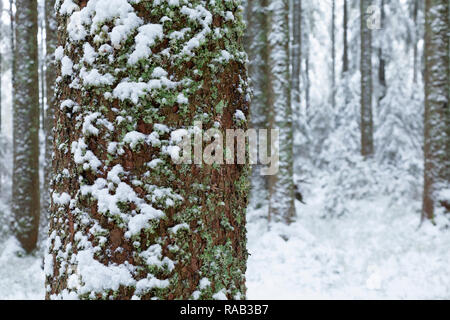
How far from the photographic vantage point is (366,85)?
43.1 feet

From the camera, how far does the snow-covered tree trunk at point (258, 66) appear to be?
10891mm

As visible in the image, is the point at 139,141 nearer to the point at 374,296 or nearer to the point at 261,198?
the point at 374,296

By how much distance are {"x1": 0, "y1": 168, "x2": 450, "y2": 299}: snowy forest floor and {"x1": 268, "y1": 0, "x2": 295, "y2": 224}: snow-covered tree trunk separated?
2.03 ft

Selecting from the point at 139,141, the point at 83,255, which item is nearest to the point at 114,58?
the point at 139,141

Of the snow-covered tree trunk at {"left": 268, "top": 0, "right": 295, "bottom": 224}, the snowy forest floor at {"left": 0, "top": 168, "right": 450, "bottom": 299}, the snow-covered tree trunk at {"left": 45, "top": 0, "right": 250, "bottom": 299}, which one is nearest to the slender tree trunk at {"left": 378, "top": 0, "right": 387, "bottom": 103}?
the snowy forest floor at {"left": 0, "top": 168, "right": 450, "bottom": 299}

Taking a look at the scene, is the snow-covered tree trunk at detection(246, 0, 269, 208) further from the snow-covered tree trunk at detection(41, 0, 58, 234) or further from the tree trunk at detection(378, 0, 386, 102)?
the tree trunk at detection(378, 0, 386, 102)

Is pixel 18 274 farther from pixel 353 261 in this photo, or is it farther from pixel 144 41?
pixel 144 41

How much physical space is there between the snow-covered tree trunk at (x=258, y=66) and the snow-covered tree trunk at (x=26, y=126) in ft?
18.0

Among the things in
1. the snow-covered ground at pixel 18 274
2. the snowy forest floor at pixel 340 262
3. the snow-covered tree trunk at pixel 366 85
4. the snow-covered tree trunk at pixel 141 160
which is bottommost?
the snow-covered ground at pixel 18 274

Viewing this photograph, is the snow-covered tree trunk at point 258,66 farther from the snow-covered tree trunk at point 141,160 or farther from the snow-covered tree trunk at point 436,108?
the snow-covered tree trunk at point 141,160

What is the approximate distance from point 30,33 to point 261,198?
694 centimetres

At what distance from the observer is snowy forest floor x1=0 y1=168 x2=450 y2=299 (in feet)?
19.1

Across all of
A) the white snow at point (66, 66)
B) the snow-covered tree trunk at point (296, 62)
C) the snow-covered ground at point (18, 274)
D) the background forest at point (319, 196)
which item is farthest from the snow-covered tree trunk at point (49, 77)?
the snow-covered tree trunk at point (296, 62)

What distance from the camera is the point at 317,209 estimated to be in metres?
11.5
